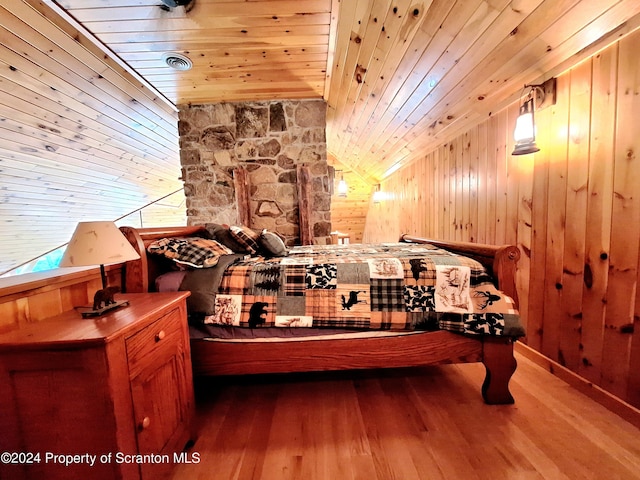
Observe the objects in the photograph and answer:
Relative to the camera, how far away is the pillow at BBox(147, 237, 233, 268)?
1.42 metres

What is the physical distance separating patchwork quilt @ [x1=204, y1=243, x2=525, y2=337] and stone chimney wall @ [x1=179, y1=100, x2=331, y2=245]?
1.67 meters

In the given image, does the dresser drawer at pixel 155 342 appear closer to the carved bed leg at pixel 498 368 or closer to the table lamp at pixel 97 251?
the table lamp at pixel 97 251

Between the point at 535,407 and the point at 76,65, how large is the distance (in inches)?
149

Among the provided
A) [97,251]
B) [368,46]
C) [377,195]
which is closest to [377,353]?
[97,251]

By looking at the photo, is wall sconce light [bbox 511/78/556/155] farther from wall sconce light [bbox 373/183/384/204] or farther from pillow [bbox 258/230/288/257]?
wall sconce light [bbox 373/183/384/204]

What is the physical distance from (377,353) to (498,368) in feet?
2.19

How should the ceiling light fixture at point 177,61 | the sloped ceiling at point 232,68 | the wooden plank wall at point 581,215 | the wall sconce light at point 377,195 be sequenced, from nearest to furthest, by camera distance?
the wooden plank wall at point 581,215 → the sloped ceiling at point 232,68 → the ceiling light fixture at point 177,61 → the wall sconce light at point 377,195

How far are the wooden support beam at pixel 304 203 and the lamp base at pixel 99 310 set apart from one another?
2025 millimetres

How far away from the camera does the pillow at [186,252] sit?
142 cm

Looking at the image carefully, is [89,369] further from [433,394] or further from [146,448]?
[433,394]

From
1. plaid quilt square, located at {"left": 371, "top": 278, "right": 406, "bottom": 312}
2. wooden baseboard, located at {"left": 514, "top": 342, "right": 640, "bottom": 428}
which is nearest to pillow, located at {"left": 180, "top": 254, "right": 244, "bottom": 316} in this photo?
plaid quilt square, located at {"left": 371, "top": 278, "right": 406, "bottom": 312}

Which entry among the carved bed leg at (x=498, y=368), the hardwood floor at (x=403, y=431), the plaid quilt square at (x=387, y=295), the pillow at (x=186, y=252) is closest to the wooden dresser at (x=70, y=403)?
the hardwood floor at (x=403, y=431)

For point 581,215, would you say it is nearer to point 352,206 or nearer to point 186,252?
point 186,252

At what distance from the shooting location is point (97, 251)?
3.07 feet
